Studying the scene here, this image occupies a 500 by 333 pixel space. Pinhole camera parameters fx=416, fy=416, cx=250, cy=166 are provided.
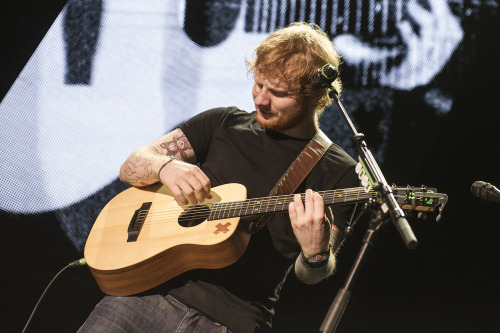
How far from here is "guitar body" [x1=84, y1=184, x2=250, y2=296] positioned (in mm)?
1919

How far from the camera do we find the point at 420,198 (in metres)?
1.58

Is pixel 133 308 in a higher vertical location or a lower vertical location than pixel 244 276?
lower

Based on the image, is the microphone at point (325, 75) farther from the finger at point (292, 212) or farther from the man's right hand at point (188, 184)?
the man's right hand at point (188, 184)

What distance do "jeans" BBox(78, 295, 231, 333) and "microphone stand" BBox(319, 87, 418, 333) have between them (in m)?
0.79

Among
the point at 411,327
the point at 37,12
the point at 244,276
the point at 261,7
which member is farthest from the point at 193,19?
the point at 411,327

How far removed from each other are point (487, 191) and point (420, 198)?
0.39 m

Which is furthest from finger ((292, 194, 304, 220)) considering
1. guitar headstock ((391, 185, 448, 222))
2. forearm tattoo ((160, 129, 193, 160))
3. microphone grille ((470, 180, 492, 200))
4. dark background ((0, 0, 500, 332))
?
dark background ((0, 0, 500, 332))

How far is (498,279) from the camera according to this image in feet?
8.86

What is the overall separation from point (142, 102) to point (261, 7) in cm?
107

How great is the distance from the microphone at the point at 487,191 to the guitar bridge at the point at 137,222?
5.15 feet

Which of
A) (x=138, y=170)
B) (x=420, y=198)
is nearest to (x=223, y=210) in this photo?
(x=138, y=170)

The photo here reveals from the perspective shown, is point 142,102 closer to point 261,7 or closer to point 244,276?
point 261,7

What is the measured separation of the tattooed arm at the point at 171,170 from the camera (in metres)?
2.08

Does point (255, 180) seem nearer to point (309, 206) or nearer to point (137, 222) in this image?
point (309, 206)
